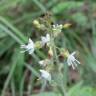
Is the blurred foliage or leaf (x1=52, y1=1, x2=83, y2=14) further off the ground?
leaf (x1=52, y1=1, x2=83, y2=14)

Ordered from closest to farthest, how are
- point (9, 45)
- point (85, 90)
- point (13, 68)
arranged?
point (85, 90) < point (13, 68) < point (9, 45)

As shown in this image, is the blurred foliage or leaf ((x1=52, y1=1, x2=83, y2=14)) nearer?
Result: the blurred foliage

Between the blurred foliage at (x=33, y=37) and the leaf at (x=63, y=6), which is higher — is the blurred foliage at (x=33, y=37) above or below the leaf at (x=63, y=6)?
below

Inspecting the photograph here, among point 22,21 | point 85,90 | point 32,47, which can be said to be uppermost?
point 22,21

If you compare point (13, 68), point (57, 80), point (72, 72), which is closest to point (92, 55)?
point (72, 72)

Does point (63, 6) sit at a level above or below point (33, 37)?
above

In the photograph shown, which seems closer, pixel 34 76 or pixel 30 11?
pixel 34 76

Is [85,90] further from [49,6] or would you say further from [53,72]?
[49,6]

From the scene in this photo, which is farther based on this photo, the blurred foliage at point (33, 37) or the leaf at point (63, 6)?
the leaf at point (63, 6)
